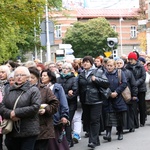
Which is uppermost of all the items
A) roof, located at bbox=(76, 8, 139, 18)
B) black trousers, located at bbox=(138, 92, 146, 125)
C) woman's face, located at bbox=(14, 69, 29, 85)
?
roof, located at bbox=(76, 8, 139, 18)

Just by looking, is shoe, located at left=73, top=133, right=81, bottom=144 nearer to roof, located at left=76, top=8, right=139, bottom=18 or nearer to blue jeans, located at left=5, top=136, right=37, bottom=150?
blue jeans, located at left=5, top=136, right=37, bottom=150

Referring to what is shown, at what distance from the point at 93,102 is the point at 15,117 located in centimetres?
354

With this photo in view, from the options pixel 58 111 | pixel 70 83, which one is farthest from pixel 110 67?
pixel 58 111

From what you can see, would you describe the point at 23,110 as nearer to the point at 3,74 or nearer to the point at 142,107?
the point at 3,74

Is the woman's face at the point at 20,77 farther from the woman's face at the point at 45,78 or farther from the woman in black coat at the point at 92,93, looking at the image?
the woman in black coat at the point at 92,93

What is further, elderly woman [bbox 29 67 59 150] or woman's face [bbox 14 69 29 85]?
elderly woman [bbox 29 67 59 150]

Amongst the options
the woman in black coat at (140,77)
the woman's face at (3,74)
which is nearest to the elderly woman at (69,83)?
the woman's face at (3,74)

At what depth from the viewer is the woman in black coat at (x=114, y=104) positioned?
12.1m

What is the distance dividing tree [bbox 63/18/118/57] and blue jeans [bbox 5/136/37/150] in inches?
2353

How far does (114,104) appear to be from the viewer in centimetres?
1223

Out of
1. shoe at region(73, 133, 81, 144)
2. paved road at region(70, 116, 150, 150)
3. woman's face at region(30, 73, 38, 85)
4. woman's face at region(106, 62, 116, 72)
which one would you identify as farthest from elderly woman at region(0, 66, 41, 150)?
woman's face at region(106, 62, 116, 72)

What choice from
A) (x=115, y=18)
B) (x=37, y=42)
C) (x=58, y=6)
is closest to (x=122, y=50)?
(x=115, y=18)

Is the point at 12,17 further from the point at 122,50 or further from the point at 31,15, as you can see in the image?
the point at 122,50

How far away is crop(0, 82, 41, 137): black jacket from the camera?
7570 millimetres
